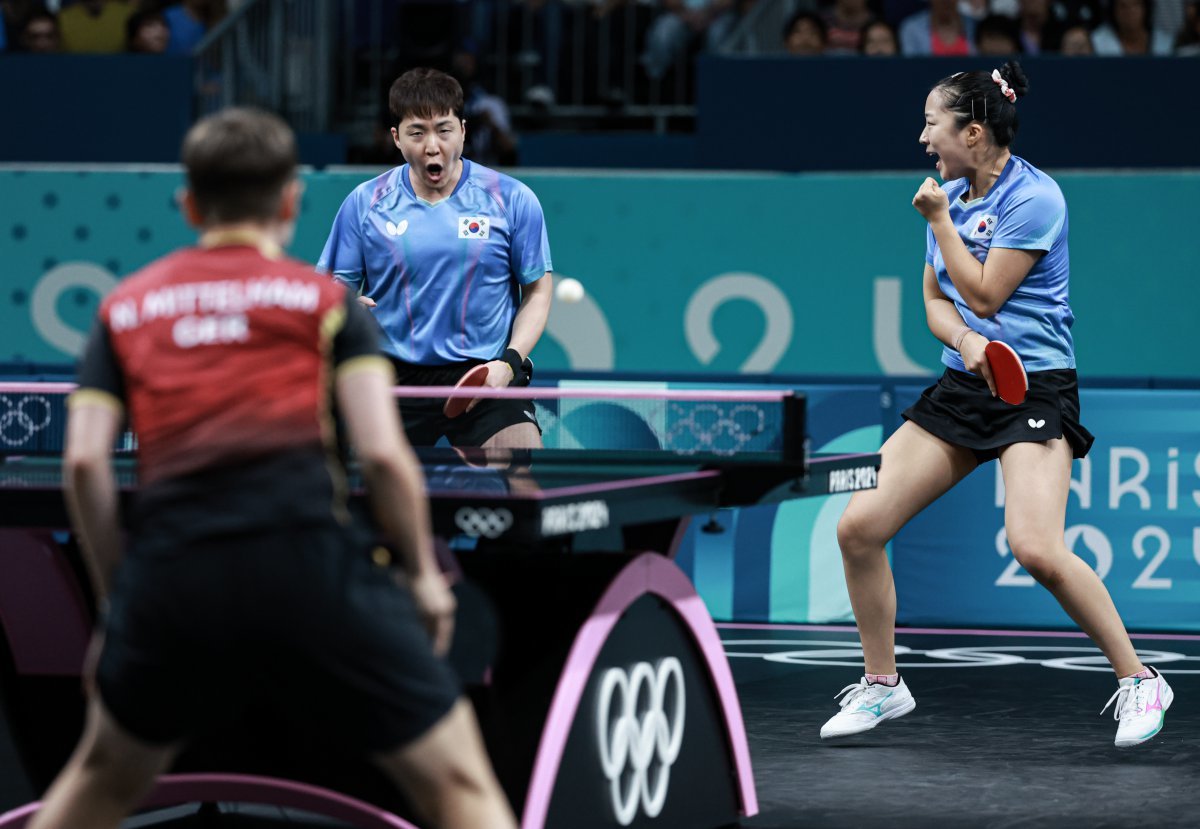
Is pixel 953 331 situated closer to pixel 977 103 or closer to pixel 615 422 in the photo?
pixel 977 103

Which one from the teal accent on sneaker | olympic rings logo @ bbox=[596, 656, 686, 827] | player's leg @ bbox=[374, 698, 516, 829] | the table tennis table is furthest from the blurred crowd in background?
player's leg @ bbox=[374, 698, 516, 829]

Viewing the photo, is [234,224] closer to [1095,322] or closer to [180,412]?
[180,412]

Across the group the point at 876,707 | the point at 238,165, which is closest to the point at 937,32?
the point at 876,707

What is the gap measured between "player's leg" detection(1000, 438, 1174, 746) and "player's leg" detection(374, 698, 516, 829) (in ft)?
8.82

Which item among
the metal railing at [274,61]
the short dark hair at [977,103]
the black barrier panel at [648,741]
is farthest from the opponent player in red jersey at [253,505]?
the metal railing at [274,61]

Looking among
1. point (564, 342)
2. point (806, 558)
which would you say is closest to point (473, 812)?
point (806, 558)

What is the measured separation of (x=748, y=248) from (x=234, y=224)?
7216 millimetres

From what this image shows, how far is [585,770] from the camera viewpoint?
3.96 metres

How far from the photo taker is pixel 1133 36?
1125 centimetres

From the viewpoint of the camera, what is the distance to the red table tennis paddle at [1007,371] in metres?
5.21

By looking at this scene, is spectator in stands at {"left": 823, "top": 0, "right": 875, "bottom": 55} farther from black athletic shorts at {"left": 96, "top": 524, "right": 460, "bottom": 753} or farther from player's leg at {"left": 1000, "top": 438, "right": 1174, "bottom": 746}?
black athletic shorts at {"left": 96, "top": 524, "right": 460, "bottom": 753}

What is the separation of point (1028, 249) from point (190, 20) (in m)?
8.27

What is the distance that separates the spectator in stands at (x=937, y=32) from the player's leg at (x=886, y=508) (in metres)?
5.76

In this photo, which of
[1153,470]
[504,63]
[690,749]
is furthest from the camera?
[504,63]
